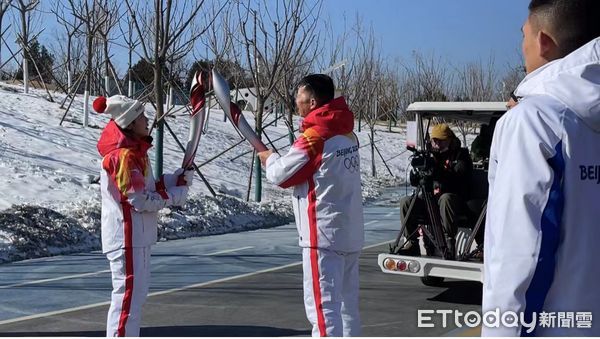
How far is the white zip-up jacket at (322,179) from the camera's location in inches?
180

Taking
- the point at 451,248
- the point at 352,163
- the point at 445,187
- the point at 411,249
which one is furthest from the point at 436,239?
the point at 352,163

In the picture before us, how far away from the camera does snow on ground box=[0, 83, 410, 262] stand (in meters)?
10.5

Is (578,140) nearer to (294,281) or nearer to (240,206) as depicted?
(294,281)

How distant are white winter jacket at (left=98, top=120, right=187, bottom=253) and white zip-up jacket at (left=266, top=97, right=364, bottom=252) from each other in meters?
0.77

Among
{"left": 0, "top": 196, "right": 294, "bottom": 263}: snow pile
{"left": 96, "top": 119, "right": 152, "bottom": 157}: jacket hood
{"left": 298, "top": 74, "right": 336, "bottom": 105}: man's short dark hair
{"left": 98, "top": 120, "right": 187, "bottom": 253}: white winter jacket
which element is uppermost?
{"left": 298, "top": 74, "right": 336, "bottom": 105}: man's short dark hair

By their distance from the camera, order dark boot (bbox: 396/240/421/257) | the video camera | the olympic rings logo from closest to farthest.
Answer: the olympic rings logo → the video camera → dark boot (bbox: 396/240/421/257)

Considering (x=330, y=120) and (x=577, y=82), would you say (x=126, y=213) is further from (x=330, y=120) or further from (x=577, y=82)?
(x=577, y=82)

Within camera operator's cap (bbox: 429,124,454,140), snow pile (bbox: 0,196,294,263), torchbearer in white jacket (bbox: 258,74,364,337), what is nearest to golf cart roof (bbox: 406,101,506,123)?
camera operator's cap (bbox: 429,124,454,140)

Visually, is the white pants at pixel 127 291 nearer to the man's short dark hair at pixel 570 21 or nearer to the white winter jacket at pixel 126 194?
the white winter jacket at pixel 126 194

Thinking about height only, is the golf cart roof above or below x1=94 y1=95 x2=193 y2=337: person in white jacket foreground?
above

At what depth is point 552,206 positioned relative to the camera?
1925 millimetres

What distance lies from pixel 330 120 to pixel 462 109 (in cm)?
385

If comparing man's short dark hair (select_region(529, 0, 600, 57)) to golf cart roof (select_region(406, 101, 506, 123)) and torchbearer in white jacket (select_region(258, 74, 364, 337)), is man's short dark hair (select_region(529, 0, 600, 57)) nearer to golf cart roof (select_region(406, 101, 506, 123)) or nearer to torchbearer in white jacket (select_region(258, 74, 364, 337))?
torchbearer in white jacket (select_region(258, 74, 364, 337))

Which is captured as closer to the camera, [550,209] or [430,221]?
[550,209]
